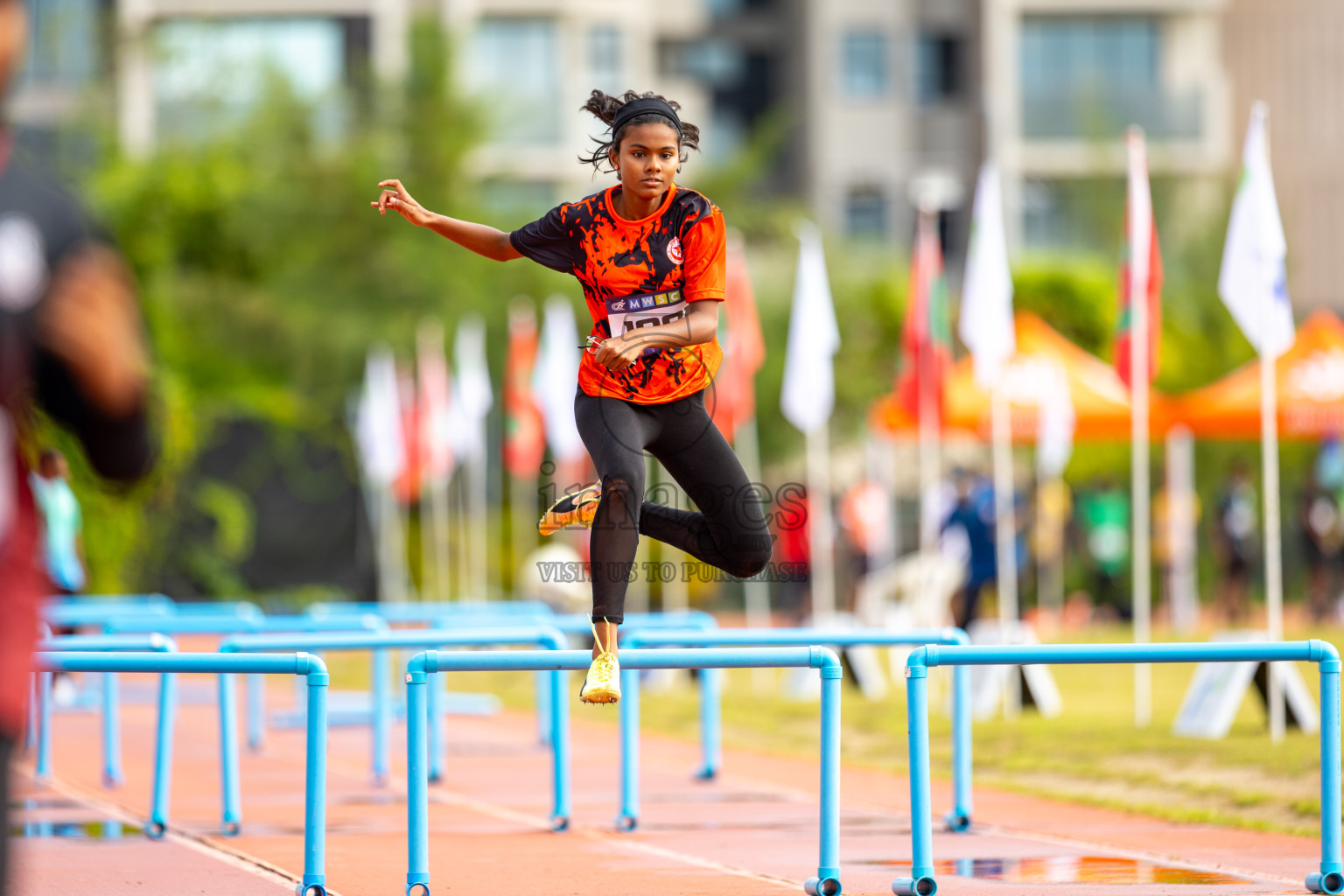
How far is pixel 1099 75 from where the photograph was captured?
130ft

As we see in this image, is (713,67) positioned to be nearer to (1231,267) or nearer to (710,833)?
(1231,267)

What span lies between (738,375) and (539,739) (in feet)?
17.9

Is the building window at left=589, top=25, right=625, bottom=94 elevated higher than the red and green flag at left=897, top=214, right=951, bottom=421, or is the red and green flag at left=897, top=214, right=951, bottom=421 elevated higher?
the building window at left=589, top=25, right=625, bottom=94

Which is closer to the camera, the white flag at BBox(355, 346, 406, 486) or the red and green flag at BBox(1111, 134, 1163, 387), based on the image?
the red and green flag at BBox(1111, 134, 1163, 387)

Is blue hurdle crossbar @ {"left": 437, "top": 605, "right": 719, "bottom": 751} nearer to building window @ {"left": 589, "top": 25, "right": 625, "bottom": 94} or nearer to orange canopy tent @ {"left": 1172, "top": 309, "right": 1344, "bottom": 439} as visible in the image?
orange canopy tent @ {"left": 1172, "top": 309, "right": 1344, "bottom": 439}

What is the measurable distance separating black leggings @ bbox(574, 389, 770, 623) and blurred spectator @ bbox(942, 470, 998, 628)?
10.5 m

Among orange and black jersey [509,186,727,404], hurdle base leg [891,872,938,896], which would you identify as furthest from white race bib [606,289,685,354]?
hurdle base leg [891,872,938,896]

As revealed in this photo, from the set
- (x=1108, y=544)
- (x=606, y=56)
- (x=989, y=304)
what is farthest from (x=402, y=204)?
(x=606, y=56)

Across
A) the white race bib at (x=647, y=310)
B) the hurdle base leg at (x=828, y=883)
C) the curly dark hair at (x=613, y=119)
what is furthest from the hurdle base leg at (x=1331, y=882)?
the curly dark hair at (x=613, y=119)

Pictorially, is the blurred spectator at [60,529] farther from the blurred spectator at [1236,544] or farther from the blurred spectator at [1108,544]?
the blurred spectator at [1236,544]

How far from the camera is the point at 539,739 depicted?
12.5m

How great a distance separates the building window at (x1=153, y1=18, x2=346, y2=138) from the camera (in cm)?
3394

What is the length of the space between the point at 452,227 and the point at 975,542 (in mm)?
11570

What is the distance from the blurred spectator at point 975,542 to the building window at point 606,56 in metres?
25.5
